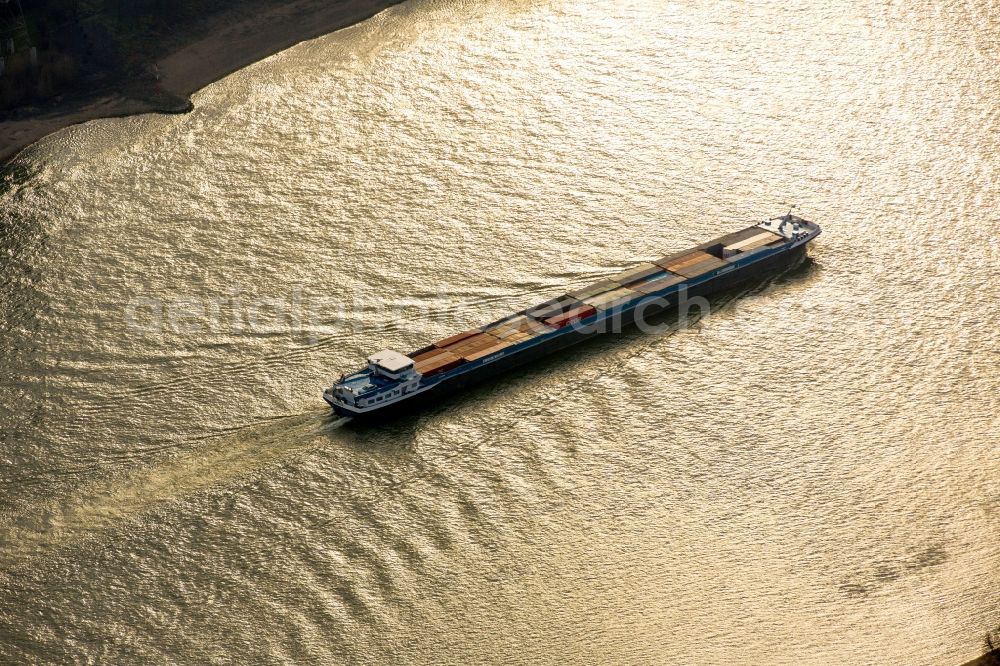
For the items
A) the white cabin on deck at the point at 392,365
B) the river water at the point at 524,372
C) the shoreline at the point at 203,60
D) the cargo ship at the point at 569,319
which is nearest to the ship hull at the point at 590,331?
the cargo ship at the point at 569,319

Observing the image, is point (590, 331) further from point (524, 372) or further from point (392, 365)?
point (392, 365)

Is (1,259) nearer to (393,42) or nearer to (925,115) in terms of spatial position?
(393,42)

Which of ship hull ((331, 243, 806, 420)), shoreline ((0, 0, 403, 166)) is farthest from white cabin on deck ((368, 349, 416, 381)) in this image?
shoreline ((0, 0, 403, 166))

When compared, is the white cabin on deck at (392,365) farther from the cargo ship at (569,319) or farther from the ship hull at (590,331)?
the ship hull at (590,331)

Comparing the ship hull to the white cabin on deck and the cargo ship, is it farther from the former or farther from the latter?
the white cabin on deck

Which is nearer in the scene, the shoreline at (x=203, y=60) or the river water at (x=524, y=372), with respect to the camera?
the river water at (x=524, y=372)

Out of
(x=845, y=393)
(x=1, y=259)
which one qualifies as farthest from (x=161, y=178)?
(x=845, y=393)
